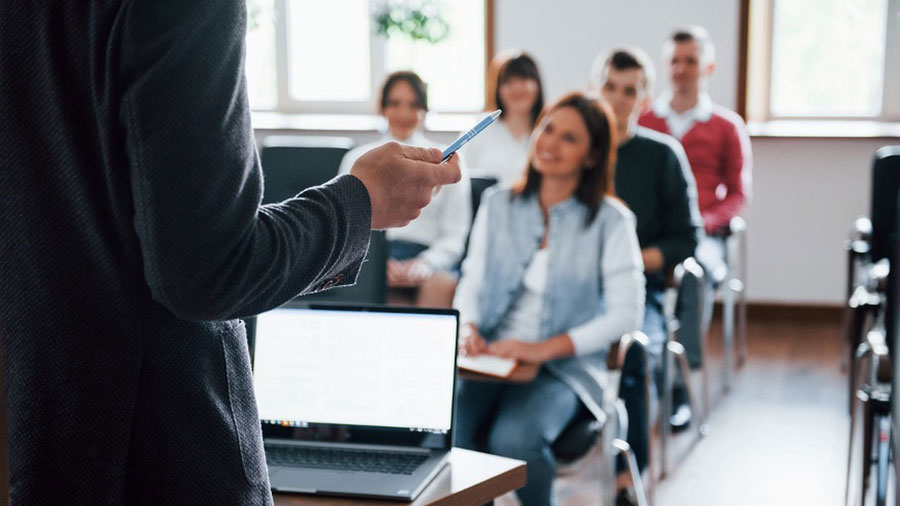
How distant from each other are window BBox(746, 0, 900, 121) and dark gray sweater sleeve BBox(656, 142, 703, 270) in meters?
2.06

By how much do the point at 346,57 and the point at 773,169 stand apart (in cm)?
269

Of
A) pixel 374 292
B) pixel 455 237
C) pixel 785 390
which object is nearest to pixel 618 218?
pixel 374 292

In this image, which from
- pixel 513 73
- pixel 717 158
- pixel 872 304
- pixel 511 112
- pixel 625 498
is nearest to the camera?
pixel 625 498

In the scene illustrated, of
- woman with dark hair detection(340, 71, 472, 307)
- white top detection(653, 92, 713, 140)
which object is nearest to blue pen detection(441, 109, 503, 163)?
woman with dark hair detection(340, 71, 472, 307)

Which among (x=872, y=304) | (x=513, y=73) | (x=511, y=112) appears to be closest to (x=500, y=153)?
(x=511, y=112)

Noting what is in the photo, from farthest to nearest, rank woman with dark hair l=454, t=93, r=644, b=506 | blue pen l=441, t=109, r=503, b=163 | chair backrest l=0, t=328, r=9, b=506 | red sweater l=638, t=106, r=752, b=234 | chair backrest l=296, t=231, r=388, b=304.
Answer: red sweater l=638, t=106, r=752, b=234 → chair backrest l=296, t=231, r=388, b=304 → woman with dark hair l=454, t=93, r=644, b=506 → blue pen l=441, t=109, r=503, b=163 → chair backrest l=0, t=328, r=9, b=506

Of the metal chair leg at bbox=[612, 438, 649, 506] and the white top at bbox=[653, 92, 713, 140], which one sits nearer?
the metal chair leg at bbox=[612, 438, 649, 506]

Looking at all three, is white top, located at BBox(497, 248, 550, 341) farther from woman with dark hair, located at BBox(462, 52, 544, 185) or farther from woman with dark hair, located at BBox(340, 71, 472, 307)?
→ woman with dark hair, located at BBox(462, 52, 544, 185)

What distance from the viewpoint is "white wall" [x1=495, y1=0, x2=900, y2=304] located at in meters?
5.52

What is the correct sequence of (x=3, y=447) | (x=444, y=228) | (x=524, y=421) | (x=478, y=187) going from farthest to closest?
(x=444, y=228), (x=478, y=187), (x=524, y=421), (x=3, y=447)

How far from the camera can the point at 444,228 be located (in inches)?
163

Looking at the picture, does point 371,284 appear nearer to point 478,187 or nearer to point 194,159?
point 478,187

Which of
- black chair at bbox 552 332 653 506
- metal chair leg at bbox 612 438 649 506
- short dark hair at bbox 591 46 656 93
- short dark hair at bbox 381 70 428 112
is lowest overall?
metal chair leg at bbox 612 438 649 506

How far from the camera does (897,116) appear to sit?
18.7ft
